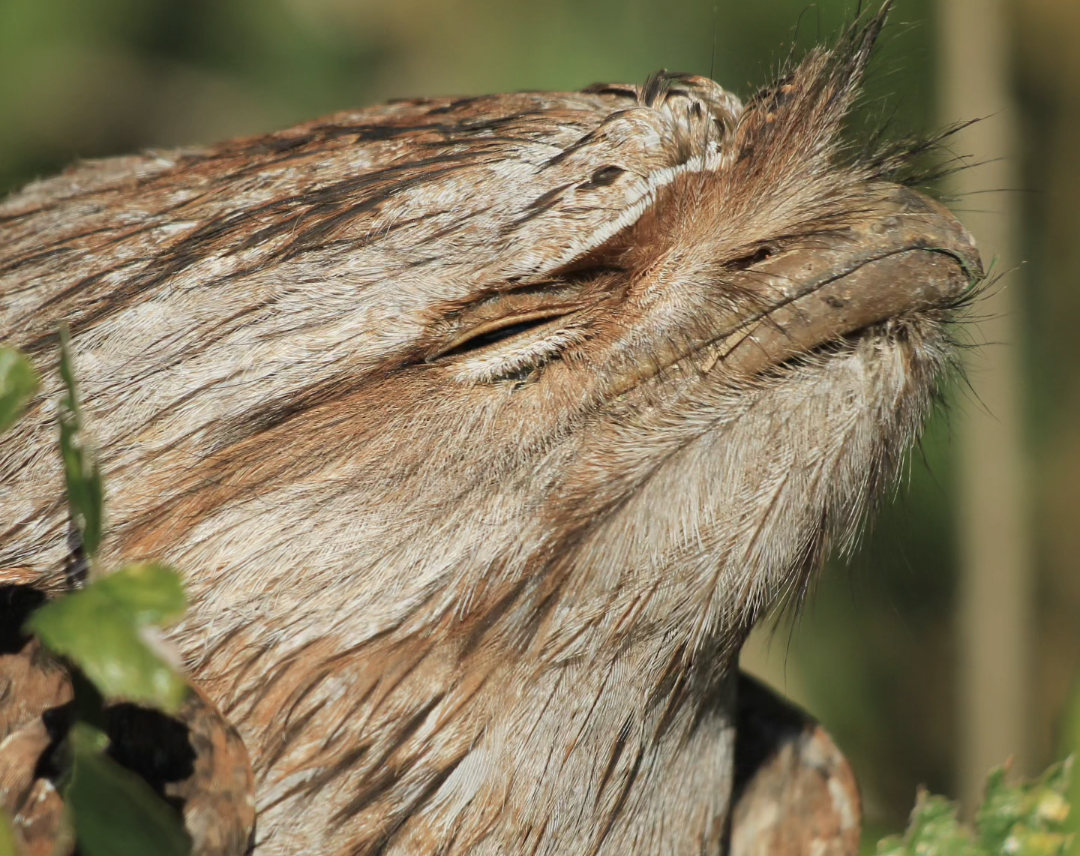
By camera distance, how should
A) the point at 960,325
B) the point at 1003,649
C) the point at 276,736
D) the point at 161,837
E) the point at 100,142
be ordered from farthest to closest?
1. the point at 100,142
2. the point at 1003,649
3. the point at 960,325
4. the point at 276,736
5. the point at 161,837

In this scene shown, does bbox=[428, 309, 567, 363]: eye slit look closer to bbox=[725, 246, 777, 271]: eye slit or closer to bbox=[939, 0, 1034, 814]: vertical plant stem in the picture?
bbox=[725, 246, 777, 271]: eye slit

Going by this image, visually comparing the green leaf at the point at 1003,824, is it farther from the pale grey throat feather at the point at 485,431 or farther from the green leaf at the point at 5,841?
the green leaf at the point at 5,841

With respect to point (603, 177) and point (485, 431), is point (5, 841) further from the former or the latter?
point (603, 177)

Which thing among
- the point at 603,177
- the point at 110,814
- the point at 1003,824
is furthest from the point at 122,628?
the point at 1003,824

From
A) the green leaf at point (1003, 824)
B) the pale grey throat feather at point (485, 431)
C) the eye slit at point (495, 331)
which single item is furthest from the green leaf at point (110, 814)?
the green leaf at point (1003, 824)

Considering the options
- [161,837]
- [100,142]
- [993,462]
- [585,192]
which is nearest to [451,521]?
[585,192]

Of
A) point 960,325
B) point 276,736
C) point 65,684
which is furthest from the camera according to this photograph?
point 960,325

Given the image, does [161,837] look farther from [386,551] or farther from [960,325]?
[960,325]
